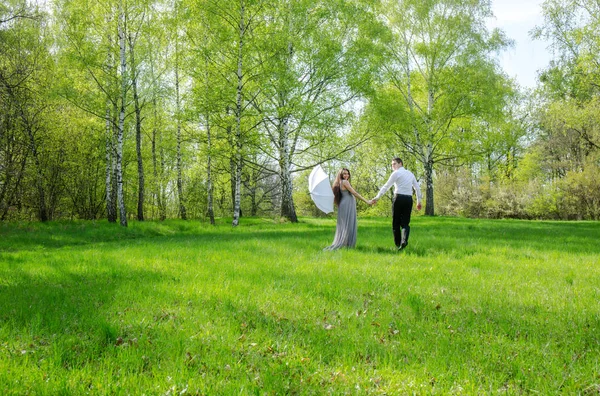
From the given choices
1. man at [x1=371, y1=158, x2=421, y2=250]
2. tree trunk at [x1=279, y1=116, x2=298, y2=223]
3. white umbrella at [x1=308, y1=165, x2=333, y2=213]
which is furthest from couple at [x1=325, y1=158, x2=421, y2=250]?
tree trunk at [x1=279, y1=116, x2=298, y2=223]

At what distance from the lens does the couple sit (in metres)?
9.81

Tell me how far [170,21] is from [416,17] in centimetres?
1703

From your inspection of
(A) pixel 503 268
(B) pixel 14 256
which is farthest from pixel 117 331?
(B) pixel 14 256

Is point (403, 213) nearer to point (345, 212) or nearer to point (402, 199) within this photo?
point (402, 199)

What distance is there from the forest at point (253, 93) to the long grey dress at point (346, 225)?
8.31 metres

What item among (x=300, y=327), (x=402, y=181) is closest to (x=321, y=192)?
(x=402, y=181)

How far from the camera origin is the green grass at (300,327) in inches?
116

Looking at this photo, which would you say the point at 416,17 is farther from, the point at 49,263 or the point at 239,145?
the point at 49,263

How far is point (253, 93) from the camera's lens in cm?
2105

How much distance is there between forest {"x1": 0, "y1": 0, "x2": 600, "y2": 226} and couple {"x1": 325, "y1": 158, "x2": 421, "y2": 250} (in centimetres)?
816

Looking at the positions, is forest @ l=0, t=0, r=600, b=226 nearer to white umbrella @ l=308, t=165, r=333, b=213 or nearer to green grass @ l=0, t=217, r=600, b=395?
white umbrella @ l=308, t=165, r=333, b=213

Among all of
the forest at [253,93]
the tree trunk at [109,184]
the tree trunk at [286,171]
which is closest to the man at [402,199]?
the forest at [253,93]

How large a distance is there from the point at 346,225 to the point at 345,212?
0.37m

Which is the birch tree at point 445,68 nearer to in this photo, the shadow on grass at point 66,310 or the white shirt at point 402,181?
the white shirt at point 402,181
